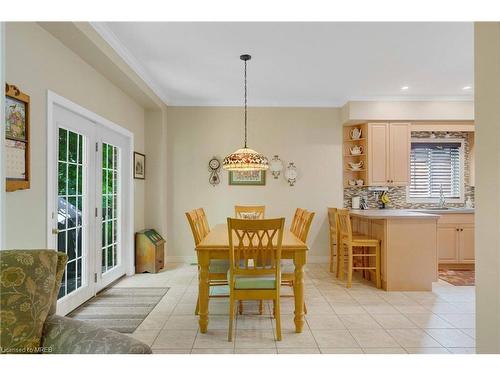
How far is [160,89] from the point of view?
4.39 metres

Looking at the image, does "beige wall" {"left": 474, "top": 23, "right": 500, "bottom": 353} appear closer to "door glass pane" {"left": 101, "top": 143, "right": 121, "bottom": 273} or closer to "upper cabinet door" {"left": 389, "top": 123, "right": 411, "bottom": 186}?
"upper cabinet door" {"left": 389, "top": 123, "right": 411, "bottom": 186}

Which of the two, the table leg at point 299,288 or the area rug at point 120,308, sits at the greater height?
the table leg at point 299,288

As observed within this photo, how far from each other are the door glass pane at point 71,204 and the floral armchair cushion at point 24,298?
4.99 feet

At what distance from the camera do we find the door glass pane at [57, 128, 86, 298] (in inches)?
106

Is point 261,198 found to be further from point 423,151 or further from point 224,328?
point 423,151

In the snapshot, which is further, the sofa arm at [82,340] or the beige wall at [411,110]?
the beige wall at [411,110]

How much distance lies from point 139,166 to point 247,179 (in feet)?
5.52

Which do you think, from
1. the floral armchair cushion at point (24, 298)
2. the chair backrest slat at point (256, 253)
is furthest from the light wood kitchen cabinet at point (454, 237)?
the floral armchair cushion at point (24, 298)

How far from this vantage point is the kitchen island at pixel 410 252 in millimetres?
3549

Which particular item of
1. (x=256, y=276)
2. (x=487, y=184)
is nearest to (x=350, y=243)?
(x=256, y=276)

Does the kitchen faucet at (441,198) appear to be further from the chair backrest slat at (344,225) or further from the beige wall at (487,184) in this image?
the beige wall at (487,184)

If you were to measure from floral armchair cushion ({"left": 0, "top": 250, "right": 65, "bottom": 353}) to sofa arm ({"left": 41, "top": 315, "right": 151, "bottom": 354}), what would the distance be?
5 centimetres
